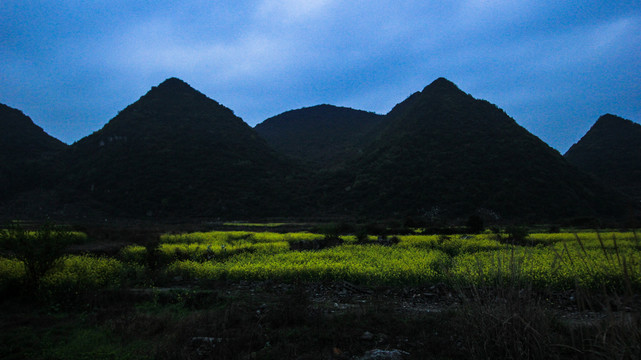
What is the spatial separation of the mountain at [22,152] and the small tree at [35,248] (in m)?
64.0

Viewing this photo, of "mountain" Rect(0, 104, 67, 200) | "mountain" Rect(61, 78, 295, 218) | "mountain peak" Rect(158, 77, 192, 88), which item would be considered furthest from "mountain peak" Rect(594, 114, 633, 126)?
"mountain" Rect(0, 104, 67, 200)

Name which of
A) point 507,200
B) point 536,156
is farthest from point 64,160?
point 536,156

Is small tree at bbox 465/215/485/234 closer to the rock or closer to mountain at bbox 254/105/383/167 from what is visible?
the rock

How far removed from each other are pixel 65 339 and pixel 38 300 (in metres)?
3.72

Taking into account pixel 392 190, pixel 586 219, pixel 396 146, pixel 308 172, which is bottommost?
pixel 586 219

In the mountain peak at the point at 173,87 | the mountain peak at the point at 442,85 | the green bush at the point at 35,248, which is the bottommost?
the green bush at the point at 35,248

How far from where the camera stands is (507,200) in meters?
46.4

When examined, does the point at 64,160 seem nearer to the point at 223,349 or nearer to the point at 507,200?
the point at 223,349

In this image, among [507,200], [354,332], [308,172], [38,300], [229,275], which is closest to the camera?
[354,332]

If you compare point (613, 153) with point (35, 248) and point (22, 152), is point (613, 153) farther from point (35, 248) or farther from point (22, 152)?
point (22, 152)

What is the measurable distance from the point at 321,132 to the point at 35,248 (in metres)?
109

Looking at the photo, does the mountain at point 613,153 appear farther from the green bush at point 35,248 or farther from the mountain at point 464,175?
the green bush at point 35,248

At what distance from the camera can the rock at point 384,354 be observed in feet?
15.0

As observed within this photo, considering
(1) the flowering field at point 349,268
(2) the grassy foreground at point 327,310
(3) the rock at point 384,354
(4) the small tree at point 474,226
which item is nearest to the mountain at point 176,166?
(4) the small tree at point 474,226
